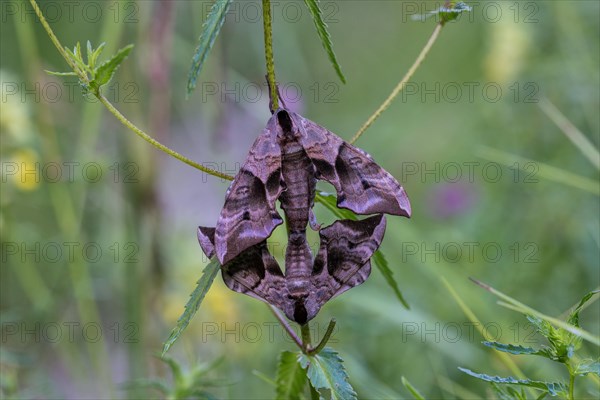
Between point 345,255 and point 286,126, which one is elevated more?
point 286,126

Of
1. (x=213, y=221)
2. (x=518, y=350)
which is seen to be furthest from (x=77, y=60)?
(x=213, y=221)

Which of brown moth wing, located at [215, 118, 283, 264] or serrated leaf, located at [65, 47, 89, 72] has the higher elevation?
serrated leaf, located at [65, 47, 89, 72]

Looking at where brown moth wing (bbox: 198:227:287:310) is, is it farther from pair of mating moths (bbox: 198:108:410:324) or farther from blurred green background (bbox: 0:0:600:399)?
blurred green background (bbox: 0:0:600:399)

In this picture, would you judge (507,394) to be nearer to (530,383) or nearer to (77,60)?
(530,383)

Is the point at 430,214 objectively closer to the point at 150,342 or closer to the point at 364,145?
the point at 364,145

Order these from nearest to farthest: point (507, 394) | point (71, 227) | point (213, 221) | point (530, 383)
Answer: point (530, 383) < point (507, 394) < point (71, 227) < point (213, 221)

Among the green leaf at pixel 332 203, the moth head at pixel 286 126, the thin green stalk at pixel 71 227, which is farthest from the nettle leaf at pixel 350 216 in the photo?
the thin green stalk at pixel 71 227

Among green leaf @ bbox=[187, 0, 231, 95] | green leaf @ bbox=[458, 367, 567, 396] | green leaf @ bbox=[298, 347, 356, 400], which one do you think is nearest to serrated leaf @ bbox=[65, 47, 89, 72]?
green leaf @ bbox=[187, 0, 231, 95]

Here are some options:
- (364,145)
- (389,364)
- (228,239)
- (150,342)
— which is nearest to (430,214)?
(364,145)
